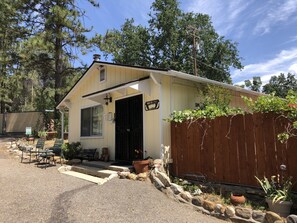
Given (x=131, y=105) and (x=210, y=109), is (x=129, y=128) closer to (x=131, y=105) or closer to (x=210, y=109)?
(x=131, y=105)

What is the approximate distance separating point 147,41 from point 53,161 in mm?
23055

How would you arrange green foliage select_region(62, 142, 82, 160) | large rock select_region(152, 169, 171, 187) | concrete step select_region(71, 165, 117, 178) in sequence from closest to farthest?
1. large rock select_region(152, 169, 171, 187)
2. concrete step select_region(71, 165, 117, 178)
3. green foliage select_region(62, 142, 82, 160)

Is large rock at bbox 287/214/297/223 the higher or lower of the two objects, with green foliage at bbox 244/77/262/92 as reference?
lower

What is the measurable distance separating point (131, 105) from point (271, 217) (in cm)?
622

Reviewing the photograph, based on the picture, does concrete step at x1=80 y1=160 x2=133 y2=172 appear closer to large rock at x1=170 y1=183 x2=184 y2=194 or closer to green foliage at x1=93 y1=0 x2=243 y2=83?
large rock at x1=170 y1=183 x2=184 y2=194

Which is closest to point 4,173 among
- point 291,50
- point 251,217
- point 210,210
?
point 210,210

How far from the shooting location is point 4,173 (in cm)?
923

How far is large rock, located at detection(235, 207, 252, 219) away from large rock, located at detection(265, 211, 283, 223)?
0.97 ft

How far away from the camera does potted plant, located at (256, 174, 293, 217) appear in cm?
485

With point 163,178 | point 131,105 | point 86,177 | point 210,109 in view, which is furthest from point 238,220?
point 131,105

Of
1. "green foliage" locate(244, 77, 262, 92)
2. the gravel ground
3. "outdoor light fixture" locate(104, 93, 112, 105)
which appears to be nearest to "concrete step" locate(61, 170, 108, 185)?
the gravel ground

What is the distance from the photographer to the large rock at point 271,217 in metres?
4.57

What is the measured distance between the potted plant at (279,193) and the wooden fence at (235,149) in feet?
0.59

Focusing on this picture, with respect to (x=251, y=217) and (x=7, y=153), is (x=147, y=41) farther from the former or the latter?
(x=251, y=217)
